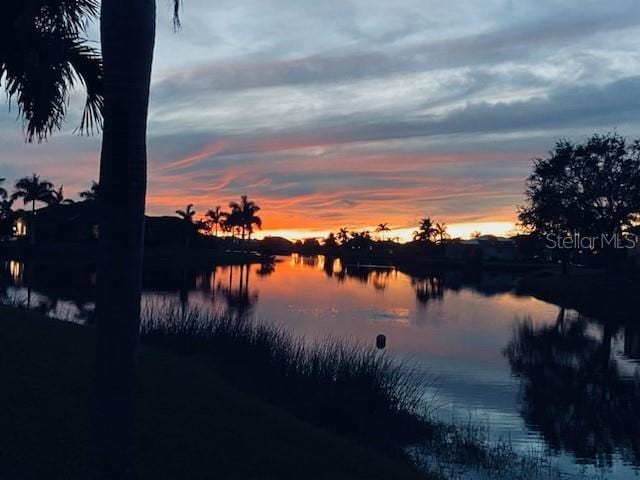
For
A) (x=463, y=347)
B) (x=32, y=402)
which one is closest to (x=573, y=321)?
(x=463, y=347)

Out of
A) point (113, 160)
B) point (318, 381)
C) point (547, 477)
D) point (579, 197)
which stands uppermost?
point (579, 197)

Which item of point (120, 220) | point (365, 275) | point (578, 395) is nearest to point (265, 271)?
point (365, 275)

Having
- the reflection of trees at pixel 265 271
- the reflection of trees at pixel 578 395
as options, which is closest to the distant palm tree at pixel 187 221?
the reflection of trees at pixel 265 271

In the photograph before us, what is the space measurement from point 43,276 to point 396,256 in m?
95.9

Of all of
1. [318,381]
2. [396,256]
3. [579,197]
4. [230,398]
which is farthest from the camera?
[396,256]

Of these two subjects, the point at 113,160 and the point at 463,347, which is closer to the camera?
the point at 113,160

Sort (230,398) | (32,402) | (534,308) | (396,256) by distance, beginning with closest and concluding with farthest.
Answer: (32,402) < (230,398) < (534,308) < (396,256)

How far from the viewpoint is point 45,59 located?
10023 millimetres

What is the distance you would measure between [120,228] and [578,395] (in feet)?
58.2

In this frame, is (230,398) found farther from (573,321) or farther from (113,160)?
(573,321)

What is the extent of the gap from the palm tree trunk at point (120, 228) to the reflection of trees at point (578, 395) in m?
11.4

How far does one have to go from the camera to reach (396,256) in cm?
13988

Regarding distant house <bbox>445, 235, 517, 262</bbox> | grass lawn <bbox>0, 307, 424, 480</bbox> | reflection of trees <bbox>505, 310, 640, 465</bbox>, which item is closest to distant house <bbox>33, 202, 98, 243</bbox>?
distant house <bbox>445, 235, 517, 262</bbox>

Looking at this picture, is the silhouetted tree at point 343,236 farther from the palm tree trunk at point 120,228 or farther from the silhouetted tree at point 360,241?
the palm tree trunk at point 120,228
